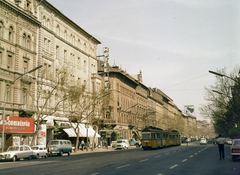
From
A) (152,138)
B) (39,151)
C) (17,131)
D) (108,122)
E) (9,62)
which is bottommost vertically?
(39,151)

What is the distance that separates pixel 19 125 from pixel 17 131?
80 centimetres

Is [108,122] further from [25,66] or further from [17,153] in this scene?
[17,153]

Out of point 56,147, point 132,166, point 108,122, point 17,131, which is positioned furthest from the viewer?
point 108,122

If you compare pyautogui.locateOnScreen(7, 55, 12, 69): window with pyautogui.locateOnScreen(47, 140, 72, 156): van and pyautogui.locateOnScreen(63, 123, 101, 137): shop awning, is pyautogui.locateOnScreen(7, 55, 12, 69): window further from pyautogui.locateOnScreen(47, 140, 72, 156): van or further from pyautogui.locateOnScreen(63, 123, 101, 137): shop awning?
pyautogui.locateOnScreen(63, 123, 101, 137): shop awning

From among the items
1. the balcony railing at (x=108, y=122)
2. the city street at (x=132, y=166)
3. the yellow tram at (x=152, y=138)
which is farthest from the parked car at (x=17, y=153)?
the balcony railing at (x=108, y=122)

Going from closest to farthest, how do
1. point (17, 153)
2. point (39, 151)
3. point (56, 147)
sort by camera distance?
point (17, 153) → point (39, 151) → point (56, 147)

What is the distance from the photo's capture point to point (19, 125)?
124 feet

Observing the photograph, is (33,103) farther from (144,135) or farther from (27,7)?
(144,135)

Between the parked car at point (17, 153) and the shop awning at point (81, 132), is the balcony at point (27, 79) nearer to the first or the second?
the shop awning at point (81, 132)

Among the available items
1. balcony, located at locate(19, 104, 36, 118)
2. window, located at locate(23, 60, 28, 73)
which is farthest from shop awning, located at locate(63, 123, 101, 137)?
window, located at locate(23, 60, 28, 73)

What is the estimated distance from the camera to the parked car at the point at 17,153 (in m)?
26.8

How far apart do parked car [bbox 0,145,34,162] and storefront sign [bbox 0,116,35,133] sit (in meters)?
6.98

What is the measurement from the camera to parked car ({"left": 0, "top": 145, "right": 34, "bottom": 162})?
87.8 feet

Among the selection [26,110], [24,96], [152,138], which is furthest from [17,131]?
[152,138]
